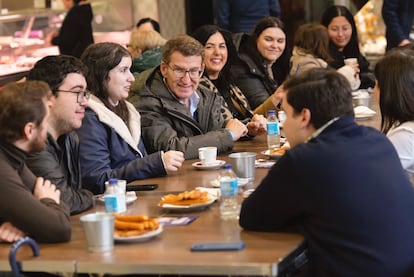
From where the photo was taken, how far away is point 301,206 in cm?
299

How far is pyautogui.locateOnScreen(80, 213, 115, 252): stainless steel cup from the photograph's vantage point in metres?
2.91

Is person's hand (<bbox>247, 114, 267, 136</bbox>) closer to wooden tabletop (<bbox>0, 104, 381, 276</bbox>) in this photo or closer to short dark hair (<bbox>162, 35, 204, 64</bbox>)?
short dark hair (<bbox>162, 35, 204, 64</bbox>)

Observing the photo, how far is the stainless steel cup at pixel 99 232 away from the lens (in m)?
2.91

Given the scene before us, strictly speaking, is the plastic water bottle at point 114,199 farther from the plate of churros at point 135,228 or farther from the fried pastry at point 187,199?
the plate of churros at point 135,228

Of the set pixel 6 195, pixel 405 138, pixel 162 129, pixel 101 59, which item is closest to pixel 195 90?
pixel 162 129

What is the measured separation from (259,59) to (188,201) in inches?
139

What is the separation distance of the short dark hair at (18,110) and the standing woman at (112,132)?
95cm

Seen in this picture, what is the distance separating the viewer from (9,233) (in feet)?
10.2

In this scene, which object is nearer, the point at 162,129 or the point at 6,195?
the point at 6,195

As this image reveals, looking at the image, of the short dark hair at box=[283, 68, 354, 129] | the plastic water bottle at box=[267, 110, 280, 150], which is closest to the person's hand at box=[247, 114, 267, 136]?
the plastic water bottle at box=[267, 110, 280, 150]

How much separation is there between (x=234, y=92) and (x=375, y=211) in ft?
10.4

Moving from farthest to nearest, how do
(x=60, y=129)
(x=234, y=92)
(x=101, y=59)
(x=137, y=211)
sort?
(x=234, y=92) → (x=101, y=59) → (x=60, y=129) → (x=137, y=211)

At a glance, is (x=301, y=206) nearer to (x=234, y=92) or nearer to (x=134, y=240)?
(x=134, y=240)

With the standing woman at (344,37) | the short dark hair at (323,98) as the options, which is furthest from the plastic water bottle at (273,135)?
the standing woman at (344,37)
